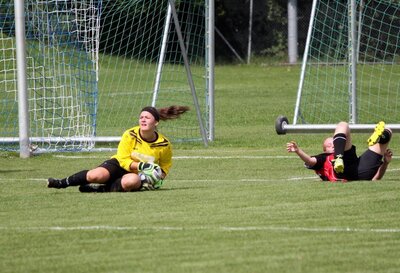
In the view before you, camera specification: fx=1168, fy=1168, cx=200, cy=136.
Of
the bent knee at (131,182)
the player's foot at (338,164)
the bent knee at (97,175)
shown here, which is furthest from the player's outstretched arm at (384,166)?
the bent knee at (97,175)

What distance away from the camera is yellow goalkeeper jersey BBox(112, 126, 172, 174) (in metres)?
12.5

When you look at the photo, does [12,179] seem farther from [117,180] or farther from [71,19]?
[71,19]

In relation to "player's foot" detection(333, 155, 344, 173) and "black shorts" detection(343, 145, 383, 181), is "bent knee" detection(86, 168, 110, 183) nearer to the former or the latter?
"player's foot" detection(333, 155, 344, 173)

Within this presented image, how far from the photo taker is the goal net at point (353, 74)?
21391 mm

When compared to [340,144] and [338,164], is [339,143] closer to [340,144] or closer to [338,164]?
[340,144]

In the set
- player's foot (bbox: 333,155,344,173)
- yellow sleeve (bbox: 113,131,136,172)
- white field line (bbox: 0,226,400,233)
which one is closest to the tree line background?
player's foot (bbox: 333,155,344,173)

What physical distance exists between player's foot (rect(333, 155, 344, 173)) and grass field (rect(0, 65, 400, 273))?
27 centimetres

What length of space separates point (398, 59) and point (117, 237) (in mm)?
22267

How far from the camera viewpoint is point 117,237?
30.2 feet

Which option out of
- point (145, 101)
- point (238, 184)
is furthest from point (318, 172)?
point (145, 101)

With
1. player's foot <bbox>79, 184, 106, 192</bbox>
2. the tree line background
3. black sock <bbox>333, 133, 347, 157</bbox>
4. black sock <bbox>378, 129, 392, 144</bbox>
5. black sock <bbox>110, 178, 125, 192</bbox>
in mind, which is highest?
black sock <bbox>378, 129, 392, 144</bbox>

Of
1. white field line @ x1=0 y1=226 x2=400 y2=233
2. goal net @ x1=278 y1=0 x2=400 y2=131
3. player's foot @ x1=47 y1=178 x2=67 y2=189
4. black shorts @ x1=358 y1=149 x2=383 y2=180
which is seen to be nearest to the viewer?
white field line @ x1=0 y1=226 x2=400 y2=233

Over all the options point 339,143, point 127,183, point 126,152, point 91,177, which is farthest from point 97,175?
point 339,143

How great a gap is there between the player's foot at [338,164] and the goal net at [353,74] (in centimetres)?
812
